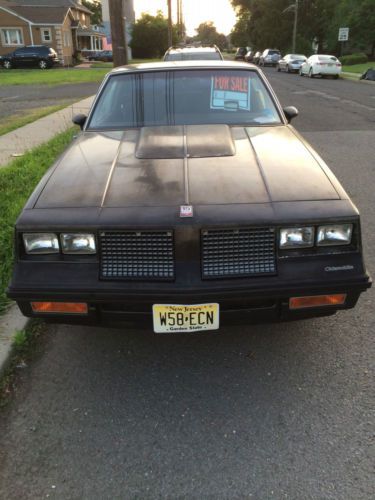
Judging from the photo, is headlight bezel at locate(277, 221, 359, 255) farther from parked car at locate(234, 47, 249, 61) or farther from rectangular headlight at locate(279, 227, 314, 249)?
parked car at locate(234, 47, 249, 61)

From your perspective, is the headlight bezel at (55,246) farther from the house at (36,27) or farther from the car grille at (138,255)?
the house at (36,27)

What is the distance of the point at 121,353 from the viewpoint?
295 centimetres

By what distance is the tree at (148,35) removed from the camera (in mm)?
53625

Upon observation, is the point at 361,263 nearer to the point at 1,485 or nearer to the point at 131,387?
the point at 131,387

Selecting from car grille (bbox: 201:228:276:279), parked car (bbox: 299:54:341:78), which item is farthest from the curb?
parked car (bbox: 299:54:341:78)

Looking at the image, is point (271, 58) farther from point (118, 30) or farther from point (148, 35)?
point (118, 30)

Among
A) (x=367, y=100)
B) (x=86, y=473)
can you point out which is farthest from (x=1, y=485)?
(x=367, y=100)

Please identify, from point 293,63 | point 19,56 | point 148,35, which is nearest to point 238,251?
point 293,63

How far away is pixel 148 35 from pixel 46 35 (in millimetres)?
13251

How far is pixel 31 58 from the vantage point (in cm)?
3666

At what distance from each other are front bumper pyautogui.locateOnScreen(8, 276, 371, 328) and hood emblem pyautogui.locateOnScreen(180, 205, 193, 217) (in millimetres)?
393

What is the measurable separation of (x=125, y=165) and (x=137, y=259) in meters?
0.81

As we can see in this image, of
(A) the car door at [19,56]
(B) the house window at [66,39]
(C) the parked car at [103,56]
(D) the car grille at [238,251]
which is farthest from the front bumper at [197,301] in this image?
(C) the parked car at [103,56]

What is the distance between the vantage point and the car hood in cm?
258
